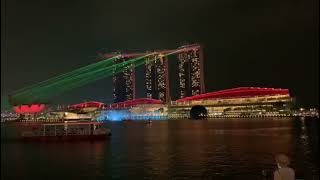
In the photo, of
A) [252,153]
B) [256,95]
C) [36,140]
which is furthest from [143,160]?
[256,95]

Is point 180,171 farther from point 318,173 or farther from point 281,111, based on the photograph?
point 281,111

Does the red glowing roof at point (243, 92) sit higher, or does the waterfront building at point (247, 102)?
the red glowing roof at point (243, 92)

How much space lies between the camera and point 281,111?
188125 mm

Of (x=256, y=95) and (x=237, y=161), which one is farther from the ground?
(x=256, y=95)

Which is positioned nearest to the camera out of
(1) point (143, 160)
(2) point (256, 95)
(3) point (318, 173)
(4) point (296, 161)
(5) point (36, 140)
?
(3) point (318, 173)

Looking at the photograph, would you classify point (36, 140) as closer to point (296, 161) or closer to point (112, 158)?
point (112, 158)

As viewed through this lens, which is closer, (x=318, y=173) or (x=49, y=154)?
(x=318, y=173)

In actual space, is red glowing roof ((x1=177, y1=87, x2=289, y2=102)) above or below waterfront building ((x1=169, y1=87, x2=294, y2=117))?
above

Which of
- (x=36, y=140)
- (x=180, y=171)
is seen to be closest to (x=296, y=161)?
(x=180, y=171)

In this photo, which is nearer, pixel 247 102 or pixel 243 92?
pixel 247 102

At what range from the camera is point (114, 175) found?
2611 cm

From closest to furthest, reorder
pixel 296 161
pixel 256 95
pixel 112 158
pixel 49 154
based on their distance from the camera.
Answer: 1. pixel 296 161
2. pixel 112 158
3. pixel 49 154
4. pixel 256 95

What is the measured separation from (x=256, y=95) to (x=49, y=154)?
504 ft

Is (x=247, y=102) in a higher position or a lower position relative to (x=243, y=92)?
lower
